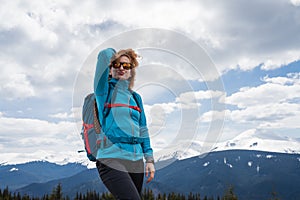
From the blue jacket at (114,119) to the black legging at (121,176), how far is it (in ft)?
0.31

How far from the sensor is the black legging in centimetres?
451

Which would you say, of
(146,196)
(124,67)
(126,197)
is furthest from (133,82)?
(146,196)

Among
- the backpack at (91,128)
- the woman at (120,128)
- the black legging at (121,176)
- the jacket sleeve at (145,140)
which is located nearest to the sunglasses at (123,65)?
the woman at (120,128)

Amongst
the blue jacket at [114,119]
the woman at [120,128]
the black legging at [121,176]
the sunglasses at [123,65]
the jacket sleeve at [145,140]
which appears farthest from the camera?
the jacket sleeve at [145,140]

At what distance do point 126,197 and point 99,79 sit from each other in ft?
5.30

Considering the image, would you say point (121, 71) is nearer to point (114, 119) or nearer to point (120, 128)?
point (114, 119)

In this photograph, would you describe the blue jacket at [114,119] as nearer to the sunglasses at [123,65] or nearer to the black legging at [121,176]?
the black legging at [121,176]

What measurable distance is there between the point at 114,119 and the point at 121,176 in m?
0.79

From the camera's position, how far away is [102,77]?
4.81 m

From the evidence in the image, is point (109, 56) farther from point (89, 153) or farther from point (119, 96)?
point (89, 153)

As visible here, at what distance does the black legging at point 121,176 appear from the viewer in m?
4.51

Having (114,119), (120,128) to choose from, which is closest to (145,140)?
(120,128)

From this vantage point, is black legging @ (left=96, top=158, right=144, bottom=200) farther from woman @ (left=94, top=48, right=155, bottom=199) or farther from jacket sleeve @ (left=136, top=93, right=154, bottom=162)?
jacket sleeve @ (left=136, top=93, right=154, bottom=162)

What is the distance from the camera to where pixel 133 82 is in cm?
534
